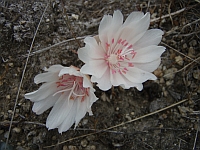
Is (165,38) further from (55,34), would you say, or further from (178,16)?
(55,34)

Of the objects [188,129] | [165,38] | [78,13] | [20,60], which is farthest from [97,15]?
[188,129]

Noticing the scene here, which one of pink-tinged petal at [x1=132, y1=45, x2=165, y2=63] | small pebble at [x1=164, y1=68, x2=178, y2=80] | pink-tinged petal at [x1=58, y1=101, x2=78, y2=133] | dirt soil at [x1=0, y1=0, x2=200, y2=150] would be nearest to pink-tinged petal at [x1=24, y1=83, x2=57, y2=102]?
pink-tinged petal at [x1=58, y1=101, x2=78, y2=133]

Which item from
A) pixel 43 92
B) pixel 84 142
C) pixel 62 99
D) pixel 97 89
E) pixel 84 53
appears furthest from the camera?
pixel 97 89

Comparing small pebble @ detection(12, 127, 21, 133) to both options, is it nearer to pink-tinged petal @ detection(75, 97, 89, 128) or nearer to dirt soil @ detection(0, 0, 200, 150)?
dirt soil @ detection(0, 0, 200, 150)

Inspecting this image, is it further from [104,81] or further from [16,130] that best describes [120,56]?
[16,130]

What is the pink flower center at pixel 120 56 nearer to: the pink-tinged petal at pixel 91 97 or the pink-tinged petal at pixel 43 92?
the pink-tinged petal at pixel 91 97

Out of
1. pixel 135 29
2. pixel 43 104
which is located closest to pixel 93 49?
pixel 135 29

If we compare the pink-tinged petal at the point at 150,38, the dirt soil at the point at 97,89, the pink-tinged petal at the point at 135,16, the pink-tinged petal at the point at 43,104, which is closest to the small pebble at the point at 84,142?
the dirt soil at the point at 97,89
